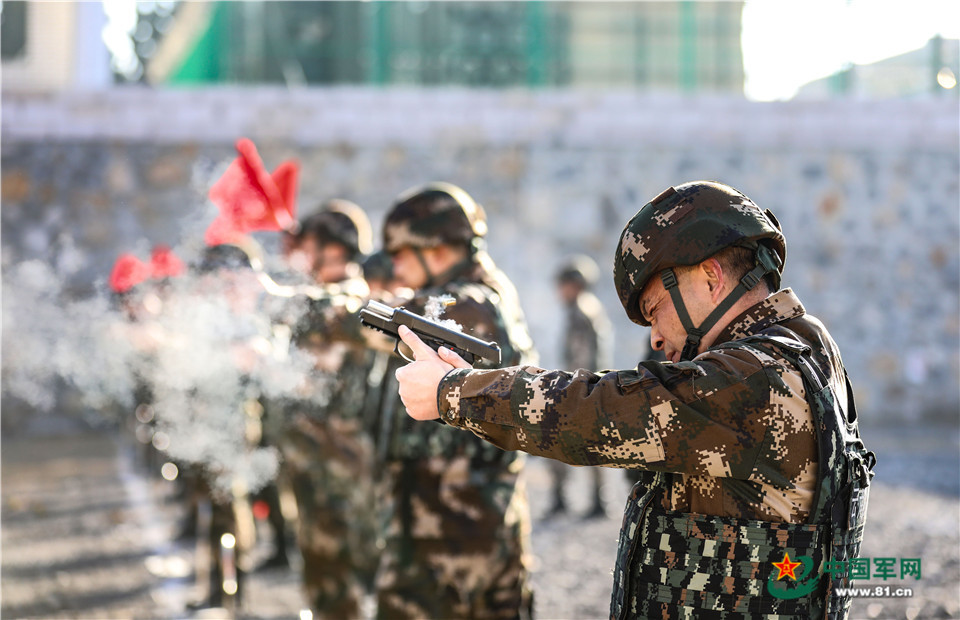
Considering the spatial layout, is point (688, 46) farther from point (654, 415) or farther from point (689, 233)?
point (654, 415)

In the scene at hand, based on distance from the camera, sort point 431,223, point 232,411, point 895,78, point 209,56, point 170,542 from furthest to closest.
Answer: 1. point 895,78
2. point 209,56
3. point 170,542
4. point 232,411
5. point 431,223

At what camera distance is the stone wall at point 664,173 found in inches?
484

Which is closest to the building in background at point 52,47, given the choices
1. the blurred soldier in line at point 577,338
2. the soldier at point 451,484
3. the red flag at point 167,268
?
the red flag at point 167,268

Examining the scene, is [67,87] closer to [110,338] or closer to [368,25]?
[368,25]

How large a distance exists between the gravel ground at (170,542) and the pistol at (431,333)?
3.24 m

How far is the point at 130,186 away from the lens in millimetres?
11867

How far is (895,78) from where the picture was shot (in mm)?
12953

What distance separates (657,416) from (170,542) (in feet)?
20.0

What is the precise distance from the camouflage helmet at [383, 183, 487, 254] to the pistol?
1.04 m

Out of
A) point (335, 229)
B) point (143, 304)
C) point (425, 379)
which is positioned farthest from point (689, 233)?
point (143, 304)

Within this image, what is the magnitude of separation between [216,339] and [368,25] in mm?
8910

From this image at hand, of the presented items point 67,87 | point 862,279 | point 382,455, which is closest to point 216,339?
point 382,455

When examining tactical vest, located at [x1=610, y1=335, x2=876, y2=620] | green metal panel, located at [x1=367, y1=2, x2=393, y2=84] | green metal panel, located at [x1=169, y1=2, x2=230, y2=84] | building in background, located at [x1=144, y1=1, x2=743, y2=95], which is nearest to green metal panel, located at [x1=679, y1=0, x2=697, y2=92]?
building in background, located at [x1=144, y1=1, x2=743, y2=95]
